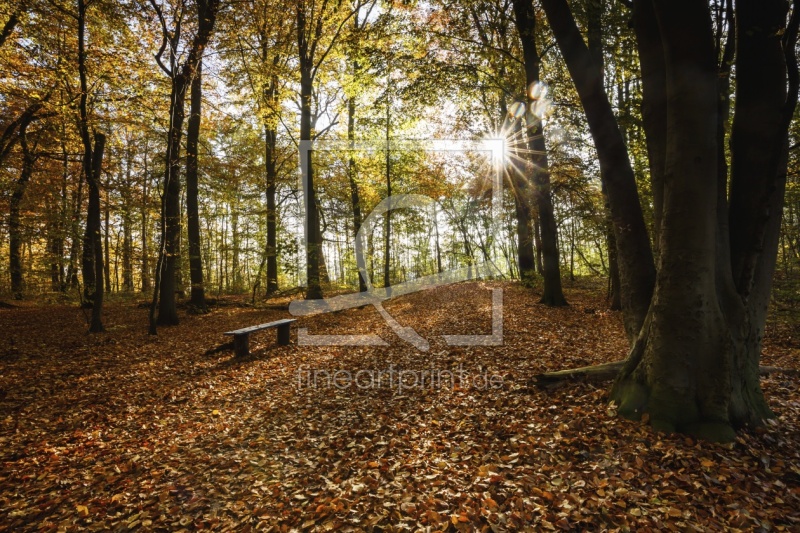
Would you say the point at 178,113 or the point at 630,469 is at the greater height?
the point at 178,113

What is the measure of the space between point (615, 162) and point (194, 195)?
14196 mm

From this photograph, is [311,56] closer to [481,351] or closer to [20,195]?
[20,195]

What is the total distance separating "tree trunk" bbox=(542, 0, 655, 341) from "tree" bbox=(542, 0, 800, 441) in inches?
28.0

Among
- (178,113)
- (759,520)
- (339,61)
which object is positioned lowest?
(759,520)

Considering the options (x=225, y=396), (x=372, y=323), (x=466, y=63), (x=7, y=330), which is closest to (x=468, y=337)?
(x=372, y=323)

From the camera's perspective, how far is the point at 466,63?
10031 millimetres

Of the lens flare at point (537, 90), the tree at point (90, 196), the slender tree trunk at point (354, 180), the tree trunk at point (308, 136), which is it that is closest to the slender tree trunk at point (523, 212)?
the lens flare at point (537, 90)

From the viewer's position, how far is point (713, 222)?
370cm

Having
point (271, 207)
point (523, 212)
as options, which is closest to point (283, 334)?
point (271, 207)

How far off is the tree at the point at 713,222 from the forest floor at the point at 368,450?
422 millimetres

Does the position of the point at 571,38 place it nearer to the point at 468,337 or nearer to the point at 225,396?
the point at 468,337

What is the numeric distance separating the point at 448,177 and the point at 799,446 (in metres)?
19.1

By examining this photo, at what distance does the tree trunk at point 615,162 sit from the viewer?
15.7ft

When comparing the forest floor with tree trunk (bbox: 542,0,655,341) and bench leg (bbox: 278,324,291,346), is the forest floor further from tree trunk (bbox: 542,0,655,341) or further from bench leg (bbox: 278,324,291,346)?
tree trunk (bbox: 542,0,655,341)
